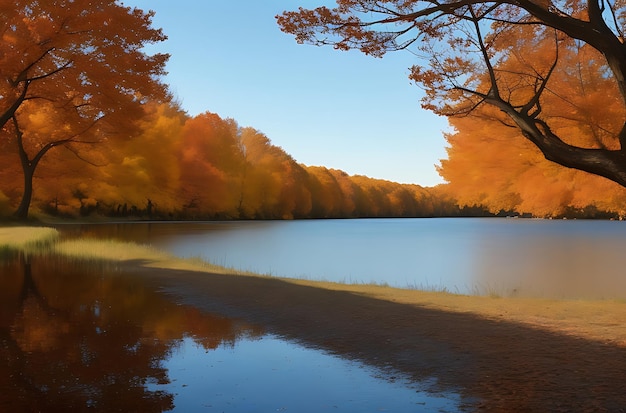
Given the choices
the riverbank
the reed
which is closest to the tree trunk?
the reed

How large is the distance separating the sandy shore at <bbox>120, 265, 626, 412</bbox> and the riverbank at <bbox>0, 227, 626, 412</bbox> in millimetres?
12

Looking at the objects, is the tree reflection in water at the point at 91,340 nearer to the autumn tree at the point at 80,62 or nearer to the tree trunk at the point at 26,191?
the autumn tree at the point at 80,62

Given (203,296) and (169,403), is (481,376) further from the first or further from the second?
(203,296)

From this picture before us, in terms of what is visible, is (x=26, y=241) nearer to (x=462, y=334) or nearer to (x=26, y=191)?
(x=26, y=191)

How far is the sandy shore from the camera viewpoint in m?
4.91

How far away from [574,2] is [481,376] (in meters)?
9.53

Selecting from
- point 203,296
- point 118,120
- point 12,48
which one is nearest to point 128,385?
point 203,296

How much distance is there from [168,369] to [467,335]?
3.71m

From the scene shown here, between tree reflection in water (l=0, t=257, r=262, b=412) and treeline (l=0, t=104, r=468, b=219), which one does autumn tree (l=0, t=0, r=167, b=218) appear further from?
tree reflection in water (l=0, t=257, r=262, b=412)

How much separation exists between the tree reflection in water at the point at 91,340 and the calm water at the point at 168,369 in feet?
0.04

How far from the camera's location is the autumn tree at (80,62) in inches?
846

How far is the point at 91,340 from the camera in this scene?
21.5 ft

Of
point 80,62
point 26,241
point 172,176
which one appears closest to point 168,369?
point 26,241

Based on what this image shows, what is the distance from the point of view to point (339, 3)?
30.2 ft
